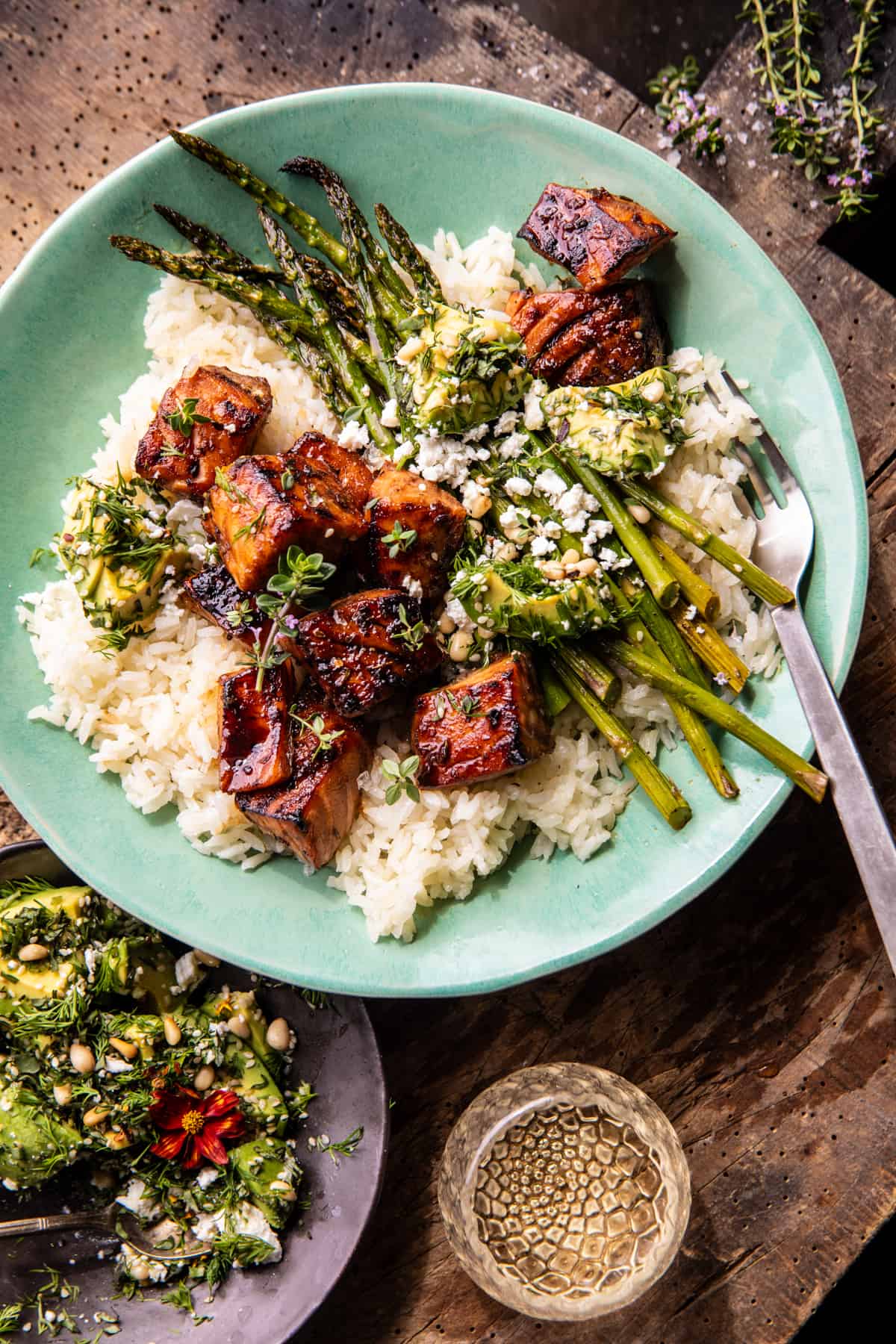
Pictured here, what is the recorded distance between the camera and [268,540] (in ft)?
10.2

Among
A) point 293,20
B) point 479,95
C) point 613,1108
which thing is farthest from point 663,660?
point 293,20

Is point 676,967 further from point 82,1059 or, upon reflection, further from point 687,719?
point 82,1059

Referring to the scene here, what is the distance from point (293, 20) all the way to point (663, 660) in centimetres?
298

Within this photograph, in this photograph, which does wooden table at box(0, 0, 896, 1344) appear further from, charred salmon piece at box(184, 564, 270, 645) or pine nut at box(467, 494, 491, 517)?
pine nut at box(467, 494, 491, 517)

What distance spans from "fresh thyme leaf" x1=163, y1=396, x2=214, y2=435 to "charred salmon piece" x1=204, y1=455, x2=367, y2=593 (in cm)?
20

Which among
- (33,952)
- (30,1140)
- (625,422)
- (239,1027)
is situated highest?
(625,422)

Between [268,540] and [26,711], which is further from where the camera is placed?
[26,711]

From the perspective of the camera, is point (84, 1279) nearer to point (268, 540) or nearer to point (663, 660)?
point (268, 540)

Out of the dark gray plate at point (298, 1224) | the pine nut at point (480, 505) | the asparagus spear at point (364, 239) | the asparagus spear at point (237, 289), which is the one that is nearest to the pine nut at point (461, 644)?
the pine nut at point (480, 505)

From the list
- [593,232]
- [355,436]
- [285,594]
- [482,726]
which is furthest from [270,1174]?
[593,232]

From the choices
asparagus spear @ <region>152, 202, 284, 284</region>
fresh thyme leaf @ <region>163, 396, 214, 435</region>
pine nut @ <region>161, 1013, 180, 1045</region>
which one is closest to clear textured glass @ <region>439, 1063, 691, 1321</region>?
pine nut @ <region>161, 1013, 180, 1045</region>

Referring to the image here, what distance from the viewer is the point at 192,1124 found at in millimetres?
3549

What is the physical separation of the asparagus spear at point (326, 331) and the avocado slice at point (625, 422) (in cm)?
63

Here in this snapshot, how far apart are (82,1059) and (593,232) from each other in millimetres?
3329
